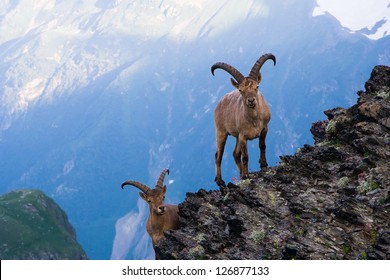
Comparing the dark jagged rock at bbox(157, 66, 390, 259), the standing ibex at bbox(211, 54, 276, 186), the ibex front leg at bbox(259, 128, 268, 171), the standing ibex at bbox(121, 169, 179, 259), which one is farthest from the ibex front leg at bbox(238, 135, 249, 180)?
the standing ibex at bbox(121, 169, 179, 259)

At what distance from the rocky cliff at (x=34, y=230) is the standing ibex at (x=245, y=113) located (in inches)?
4082

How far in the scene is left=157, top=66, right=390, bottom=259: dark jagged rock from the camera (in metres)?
11.8

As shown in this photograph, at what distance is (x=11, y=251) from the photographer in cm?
11669

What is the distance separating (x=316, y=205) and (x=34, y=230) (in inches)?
4987

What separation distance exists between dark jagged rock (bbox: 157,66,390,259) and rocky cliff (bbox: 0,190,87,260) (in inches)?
4184

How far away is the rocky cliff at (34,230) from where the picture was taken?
394ft

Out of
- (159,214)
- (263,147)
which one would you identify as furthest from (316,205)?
(159,214)

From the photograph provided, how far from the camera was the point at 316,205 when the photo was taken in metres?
13.4

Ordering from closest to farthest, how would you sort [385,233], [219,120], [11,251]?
[385,233] → [219,120] → [11,251]

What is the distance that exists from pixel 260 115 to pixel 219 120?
3.04 meters
